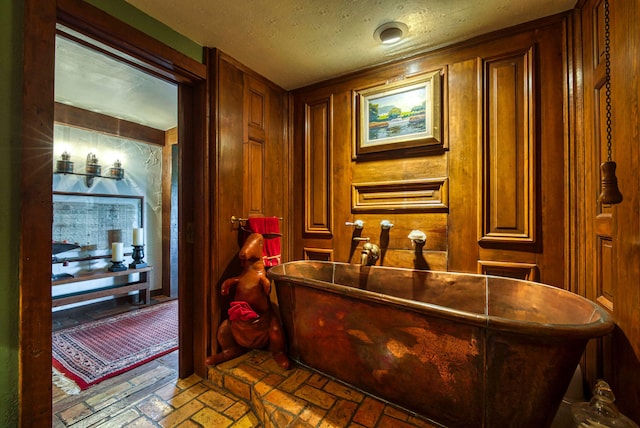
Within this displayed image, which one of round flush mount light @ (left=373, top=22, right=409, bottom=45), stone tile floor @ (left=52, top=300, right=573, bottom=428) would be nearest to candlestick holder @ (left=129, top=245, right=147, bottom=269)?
stone tile floor @ (left=52, top=300, right=573, bottom=428)

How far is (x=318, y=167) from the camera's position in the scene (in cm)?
220

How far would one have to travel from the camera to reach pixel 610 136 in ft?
3.37

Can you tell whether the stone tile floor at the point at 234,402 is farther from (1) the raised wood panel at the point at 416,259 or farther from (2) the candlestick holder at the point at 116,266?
(2) the candlestick holder at the point at 116,266

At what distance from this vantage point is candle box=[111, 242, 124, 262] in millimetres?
3139

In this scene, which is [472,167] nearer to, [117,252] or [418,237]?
[418,237]

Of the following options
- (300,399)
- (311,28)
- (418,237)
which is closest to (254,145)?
(311,28)

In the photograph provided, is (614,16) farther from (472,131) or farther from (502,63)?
(472,131)

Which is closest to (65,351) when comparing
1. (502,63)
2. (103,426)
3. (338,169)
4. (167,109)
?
(103,426)

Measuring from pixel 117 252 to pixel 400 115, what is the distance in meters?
3.56

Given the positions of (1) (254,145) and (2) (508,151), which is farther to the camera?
(1) (254,145)

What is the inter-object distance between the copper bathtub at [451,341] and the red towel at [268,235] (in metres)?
0.24

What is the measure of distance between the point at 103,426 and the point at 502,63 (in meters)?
3.03

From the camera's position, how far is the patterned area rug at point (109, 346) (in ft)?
5.86

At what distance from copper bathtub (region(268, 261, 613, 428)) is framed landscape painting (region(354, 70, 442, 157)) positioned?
941 millimetres
